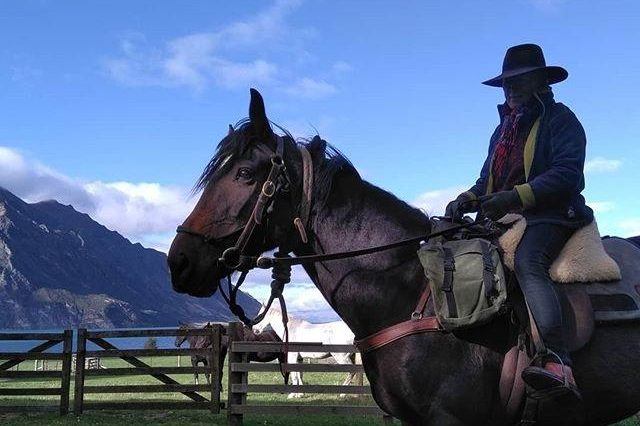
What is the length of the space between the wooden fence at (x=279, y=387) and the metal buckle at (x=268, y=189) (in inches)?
349

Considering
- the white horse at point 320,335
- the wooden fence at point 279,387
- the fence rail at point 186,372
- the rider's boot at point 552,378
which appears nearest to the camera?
the rider's boot at point 552,378

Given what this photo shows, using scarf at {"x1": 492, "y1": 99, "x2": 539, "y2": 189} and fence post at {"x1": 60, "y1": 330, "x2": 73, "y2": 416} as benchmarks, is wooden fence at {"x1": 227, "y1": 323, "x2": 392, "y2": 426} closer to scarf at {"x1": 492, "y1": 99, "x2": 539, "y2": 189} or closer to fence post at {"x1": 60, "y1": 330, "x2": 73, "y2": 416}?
fence post at {"x1": 60, "y1": 330, "x2": 73, "y2": 416}

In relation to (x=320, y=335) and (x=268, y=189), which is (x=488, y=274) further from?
(x=320, y=335)

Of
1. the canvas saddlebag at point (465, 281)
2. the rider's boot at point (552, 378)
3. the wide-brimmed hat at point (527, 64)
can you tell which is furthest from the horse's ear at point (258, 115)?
the rider's boot at point (552, 378)

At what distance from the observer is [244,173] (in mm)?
3693

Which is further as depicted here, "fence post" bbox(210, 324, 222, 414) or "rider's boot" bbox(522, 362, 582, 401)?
"fence post" bbox(210, 324, 222, 414)

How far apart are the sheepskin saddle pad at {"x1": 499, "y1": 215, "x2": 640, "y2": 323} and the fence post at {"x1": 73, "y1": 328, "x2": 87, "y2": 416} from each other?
12.5 meters

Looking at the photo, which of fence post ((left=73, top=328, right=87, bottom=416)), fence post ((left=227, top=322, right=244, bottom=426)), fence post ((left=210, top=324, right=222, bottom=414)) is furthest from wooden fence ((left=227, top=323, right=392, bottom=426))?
fence post ((left=73, top=328, right=87, bottom=416))

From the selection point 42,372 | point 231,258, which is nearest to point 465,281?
point 231,258

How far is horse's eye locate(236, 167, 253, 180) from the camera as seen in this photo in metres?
3.69

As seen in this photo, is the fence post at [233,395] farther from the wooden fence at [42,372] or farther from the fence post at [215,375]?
the wooden fence at [42,372]

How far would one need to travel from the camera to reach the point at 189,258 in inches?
139

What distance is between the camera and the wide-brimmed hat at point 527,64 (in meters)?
4.07

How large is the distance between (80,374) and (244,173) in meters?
12.0
